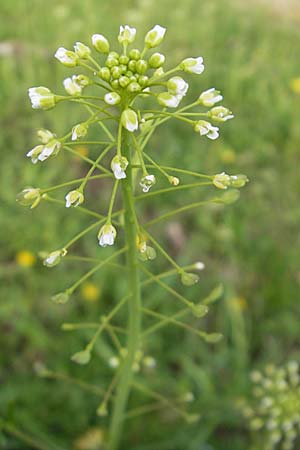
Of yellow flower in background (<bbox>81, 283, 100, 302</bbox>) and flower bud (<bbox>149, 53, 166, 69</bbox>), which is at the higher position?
flower bud (<bbox>149, 53, 166, 69</bbox>)

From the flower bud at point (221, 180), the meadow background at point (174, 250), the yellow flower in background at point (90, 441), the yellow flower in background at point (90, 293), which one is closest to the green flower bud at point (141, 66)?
the flower bud at point (221, 180)

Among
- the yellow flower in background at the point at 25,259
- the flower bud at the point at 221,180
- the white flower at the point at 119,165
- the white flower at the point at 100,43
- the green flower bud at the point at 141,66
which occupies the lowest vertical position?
the yellow flower in background at the point at 25,259

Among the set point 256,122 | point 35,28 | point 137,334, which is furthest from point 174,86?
point 35,28

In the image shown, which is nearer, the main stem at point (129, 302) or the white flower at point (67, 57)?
the white flower at point (67, 57)

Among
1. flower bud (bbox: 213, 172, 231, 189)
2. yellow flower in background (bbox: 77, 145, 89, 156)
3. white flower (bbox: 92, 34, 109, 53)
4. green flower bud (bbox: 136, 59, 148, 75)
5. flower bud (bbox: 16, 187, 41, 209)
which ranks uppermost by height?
white flower (bbox: 92, 34, 109, 53)

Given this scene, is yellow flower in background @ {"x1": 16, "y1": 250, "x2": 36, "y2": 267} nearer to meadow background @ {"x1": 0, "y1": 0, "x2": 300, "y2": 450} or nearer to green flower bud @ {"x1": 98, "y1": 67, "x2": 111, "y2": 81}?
meadow background @ {"x1": 0, "y1": 0, "x2": 300, "y2": 450}

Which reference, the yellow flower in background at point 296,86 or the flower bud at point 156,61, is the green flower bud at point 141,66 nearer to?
the flower bud at point 156,61

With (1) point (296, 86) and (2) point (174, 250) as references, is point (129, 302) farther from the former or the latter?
(1) point (296, 86)

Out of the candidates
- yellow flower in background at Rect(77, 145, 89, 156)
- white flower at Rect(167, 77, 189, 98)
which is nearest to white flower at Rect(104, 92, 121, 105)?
white flower at Rect(167, 77, 189, 98)

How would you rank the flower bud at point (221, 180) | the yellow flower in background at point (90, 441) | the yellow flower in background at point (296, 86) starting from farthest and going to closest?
the yellow flower in background at point (296, 86)
the yellow flower in background at point (90, 441)
the flower bud at point (221, 180)
